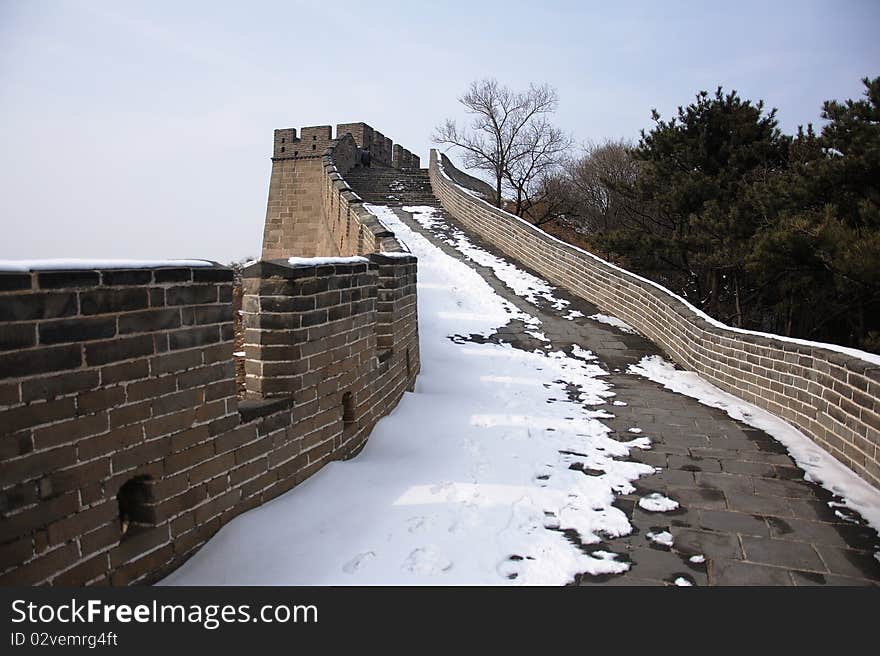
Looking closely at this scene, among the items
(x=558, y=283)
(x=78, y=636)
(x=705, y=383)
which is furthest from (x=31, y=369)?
(x=558, y=283)

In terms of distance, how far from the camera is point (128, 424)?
2.54 m

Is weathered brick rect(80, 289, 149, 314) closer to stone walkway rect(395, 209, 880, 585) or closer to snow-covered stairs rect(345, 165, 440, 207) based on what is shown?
stone walkway rect(395, 209, 880, 585)

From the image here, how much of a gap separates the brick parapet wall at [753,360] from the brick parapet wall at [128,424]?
13.3 feet

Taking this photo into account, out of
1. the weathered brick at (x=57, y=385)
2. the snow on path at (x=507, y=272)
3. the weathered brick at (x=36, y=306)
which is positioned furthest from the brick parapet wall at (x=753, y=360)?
the weathered brick at (x=36, y=306)

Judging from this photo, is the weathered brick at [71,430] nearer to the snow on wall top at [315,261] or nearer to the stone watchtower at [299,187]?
the snow on wall top at [315,261]

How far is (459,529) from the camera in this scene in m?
3.40

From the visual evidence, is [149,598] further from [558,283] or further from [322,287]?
[558,283]

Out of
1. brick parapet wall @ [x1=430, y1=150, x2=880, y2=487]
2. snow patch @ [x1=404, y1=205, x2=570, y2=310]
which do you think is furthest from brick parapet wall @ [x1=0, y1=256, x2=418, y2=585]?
snow patch @ [x1=404, y1=205, x2=570, y2=310]

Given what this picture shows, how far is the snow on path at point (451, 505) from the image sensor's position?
2955mm

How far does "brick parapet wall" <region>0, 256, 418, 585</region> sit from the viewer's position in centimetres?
213

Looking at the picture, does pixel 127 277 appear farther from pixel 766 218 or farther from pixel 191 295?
pixel 766 218

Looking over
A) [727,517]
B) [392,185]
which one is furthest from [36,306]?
[392,185]

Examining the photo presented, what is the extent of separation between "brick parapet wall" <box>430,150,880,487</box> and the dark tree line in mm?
2137

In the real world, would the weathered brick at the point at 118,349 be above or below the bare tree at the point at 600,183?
below
